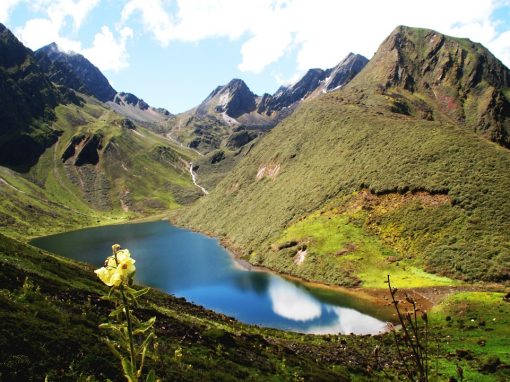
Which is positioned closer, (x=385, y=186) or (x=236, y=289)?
(x=236, y=289)

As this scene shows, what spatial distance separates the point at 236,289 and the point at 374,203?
40.4 metres

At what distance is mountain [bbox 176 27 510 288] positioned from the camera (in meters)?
80.2

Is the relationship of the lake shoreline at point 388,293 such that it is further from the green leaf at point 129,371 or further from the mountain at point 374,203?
the green leaf at point 129,371

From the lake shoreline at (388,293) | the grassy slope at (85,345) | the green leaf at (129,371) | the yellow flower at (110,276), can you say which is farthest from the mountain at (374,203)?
the yellow flower at (110,276)

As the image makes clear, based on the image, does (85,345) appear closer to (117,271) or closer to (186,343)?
(186,343)

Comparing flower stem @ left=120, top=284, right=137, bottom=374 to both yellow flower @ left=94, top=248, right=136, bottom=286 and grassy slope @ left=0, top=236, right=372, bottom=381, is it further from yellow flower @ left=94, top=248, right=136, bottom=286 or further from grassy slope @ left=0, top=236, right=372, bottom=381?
grassy slope @ left=0, top=236, right=372, bottom=381

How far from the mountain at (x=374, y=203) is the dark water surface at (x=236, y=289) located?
7329mm

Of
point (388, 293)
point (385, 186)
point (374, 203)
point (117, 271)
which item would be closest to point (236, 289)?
point (388, 293)

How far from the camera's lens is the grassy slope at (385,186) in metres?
80.7

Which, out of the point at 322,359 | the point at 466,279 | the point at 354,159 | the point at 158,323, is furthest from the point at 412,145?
the point at 158,323

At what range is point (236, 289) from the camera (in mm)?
85500

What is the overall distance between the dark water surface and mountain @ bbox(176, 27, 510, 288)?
7.33 metres

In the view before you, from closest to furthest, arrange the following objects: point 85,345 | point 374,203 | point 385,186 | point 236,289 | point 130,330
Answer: point 130,330, point 85,345, point 236,289, point 374,203, point 385,186

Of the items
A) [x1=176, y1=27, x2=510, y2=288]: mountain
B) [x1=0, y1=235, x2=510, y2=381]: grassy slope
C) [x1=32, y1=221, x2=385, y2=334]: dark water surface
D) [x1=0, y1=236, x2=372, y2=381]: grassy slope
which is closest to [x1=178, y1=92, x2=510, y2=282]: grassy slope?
[x1=176, y1=27, x2=510, y2=288]: mountain
